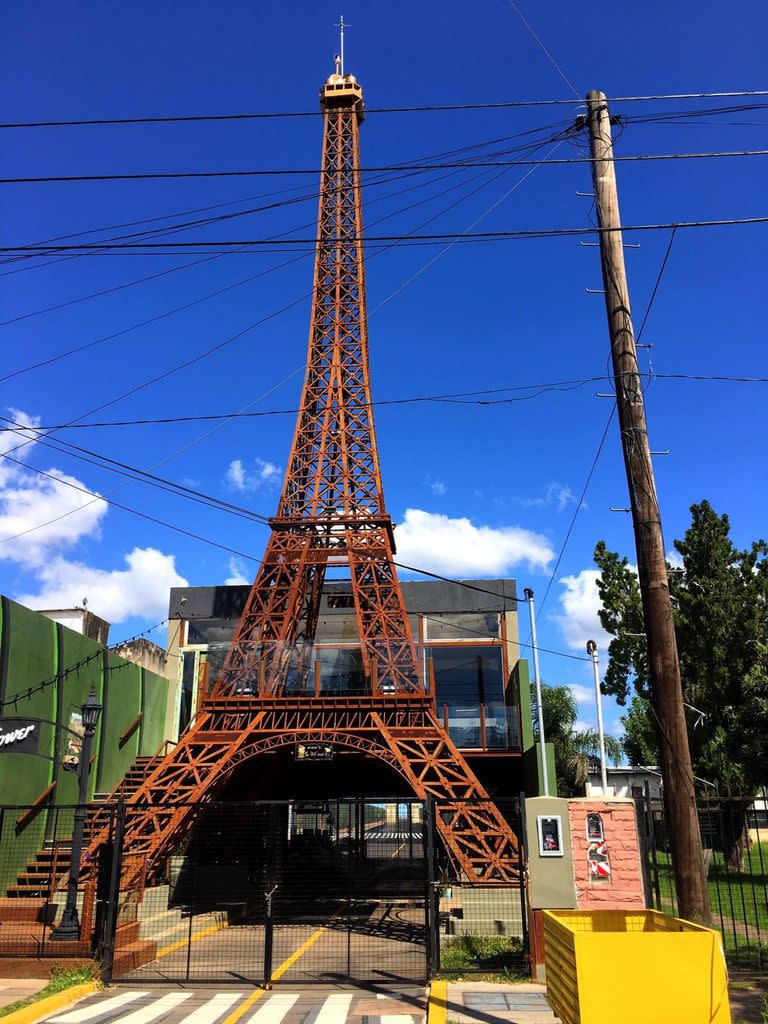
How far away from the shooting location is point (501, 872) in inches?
732

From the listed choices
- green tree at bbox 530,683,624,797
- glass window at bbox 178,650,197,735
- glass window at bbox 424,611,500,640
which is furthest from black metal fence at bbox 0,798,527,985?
green tree at bbox 530,683,624,797

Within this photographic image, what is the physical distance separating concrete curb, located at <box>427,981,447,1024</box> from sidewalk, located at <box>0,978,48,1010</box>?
5.55 meters

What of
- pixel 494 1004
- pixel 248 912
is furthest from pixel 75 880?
pixel 248 912

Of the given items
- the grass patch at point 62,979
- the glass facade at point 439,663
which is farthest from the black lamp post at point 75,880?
the glass facade at point 439,663

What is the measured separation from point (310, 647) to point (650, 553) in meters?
17.0

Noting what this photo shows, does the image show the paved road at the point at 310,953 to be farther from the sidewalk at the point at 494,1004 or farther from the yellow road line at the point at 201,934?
the sidewalk at the point at 494,1004

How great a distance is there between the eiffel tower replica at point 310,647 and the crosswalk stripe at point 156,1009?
3161mm

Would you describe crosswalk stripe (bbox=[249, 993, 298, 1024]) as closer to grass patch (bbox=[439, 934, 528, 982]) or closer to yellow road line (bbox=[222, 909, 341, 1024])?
yellow road line (bbox=[222, 909, 341, 1024])

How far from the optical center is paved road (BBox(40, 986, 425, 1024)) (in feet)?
30.9

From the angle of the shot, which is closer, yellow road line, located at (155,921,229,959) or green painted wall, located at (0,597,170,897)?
yellow road line, located at (155,921,229,959)

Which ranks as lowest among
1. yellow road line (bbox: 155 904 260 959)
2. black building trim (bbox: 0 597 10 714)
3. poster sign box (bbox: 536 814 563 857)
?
yellow road line (bbox: 155 904 260 959)

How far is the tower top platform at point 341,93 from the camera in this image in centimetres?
3741

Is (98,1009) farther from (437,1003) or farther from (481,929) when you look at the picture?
(481,929)

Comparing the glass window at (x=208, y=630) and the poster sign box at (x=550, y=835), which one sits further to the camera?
the glass window at (x=208, y=630)
